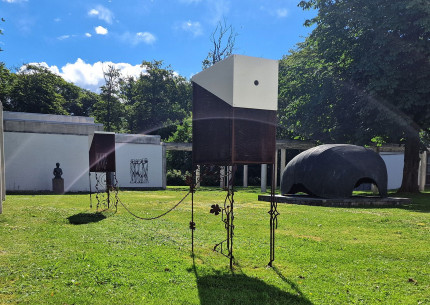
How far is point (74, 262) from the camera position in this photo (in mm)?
4895

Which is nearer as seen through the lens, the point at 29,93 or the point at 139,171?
the point at 139,171

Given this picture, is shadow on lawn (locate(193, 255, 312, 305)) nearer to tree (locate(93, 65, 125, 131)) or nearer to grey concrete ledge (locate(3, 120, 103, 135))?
grey concrete ledge (locate(3, 120, 103, 135))

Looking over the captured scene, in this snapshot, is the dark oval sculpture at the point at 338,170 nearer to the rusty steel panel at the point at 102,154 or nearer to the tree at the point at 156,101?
the rusty steel panel at the point at 102,154

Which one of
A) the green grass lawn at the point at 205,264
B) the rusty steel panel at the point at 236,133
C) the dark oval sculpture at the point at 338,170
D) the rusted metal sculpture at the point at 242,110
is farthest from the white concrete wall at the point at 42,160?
the rusted metal sculpture at the point at 242,110

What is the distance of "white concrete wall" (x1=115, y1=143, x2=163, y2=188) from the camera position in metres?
23.4

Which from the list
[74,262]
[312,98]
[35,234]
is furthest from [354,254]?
[312,98]

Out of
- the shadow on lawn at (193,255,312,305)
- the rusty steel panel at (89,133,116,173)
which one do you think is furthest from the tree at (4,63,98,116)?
the shadow on lawn at (193,255,312,305)

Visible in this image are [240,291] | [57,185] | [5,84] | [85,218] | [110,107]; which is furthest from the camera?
[110,107]

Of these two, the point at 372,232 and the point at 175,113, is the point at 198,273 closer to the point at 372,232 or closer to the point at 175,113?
the point at 372,232

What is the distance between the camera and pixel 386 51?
1695 cm

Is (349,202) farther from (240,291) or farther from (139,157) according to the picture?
(139,157)

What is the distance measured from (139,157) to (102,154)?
1282 cm

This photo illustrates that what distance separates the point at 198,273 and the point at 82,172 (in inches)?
721

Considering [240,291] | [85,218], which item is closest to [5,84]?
[85,218]
